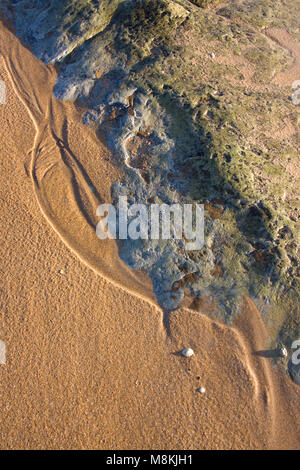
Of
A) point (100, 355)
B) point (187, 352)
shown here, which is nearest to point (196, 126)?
point (187, 352)

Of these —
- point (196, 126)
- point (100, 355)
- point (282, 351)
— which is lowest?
point (282, 351)

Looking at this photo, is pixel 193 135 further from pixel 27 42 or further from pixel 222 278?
pixel 27 42

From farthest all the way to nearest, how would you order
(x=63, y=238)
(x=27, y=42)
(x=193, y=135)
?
(x=27, y=42), (x=193, y=135), (x=63, y=238)

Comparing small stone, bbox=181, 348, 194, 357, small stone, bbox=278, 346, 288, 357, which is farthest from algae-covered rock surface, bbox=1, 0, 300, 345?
small stone, bbox=181, 348, 194, 357

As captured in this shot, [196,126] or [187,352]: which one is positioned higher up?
[196,126]

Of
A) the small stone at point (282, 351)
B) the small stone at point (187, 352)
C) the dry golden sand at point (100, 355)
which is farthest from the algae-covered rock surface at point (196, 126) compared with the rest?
the small stone at point (187, 352)

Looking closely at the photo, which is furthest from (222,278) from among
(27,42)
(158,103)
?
(27,42)

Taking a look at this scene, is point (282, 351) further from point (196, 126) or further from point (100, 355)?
point (196, 126)
